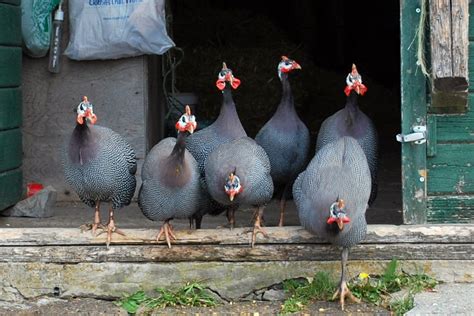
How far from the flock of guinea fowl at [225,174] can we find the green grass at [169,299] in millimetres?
286

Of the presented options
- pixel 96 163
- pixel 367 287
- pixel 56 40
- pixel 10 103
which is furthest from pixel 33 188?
pixel 367 287

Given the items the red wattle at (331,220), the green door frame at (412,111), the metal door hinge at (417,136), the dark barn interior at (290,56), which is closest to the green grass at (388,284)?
the green door frame at (412,111)

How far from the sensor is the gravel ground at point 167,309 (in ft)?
16.5

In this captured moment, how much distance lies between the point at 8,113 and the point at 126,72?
1055 millimetres

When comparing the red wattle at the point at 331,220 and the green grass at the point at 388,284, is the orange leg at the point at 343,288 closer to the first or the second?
the green grass at the point at 388,284

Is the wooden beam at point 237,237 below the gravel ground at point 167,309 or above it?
above

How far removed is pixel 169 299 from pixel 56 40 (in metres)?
2.58

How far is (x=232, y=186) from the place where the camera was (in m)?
5.01

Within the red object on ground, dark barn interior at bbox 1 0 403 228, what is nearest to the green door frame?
dark barn interior at bbox 1 0 403 228

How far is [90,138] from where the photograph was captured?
17.3 feet

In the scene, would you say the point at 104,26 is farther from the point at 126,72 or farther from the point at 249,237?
the point at 249,237

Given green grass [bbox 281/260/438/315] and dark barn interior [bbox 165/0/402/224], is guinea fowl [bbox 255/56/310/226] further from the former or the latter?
dark barn interior [bbox 165/0/402/224]

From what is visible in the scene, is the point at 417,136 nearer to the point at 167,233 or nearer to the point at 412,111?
the point at 412,111

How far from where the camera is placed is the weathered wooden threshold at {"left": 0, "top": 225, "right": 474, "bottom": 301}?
5246 millimetres
